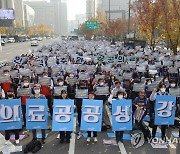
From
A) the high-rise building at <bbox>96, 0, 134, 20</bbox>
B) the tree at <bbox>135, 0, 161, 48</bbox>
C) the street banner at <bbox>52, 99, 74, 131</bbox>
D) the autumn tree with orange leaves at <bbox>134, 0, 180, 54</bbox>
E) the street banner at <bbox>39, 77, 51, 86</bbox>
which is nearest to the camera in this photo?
the street banner at <bbox>52, 99, 74, 131</bbox>

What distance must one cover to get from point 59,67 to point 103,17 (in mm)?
72773

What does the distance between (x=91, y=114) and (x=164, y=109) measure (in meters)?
2.22

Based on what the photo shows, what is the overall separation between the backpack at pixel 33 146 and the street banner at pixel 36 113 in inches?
17.3

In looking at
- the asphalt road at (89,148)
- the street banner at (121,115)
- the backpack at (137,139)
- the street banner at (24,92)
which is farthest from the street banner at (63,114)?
the backpack at (137,139)

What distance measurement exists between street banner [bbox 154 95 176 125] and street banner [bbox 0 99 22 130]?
4.09 m

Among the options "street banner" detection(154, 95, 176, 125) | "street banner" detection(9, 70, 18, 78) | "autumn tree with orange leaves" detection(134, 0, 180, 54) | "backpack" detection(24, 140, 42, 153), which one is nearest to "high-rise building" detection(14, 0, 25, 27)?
"autumn tree with orange leaves" detection(134, 0, 180, 54)

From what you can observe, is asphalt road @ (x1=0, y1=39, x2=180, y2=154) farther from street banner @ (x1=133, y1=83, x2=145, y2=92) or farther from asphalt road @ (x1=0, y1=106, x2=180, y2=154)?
street banner @ (x1=133, y1=83, x2=145, y2=92)

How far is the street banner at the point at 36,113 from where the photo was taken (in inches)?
340

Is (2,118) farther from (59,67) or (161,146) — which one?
(59,67)

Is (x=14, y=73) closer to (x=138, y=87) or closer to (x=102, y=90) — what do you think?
(x=102, y=90)

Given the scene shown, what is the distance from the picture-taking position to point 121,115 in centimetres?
870

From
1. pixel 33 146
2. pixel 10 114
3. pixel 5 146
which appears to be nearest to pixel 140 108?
pixel 33 146

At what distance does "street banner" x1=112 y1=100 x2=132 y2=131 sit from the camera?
8641 millimetres

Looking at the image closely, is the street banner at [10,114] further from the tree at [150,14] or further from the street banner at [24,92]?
the tree at [150,14]
